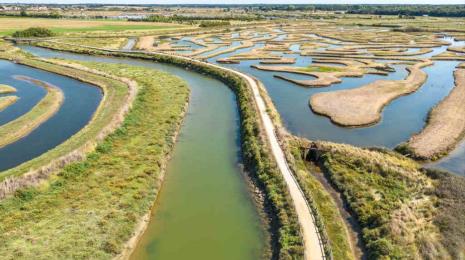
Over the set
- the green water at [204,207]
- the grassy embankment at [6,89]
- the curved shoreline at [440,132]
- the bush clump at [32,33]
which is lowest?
the green water at [204,207]

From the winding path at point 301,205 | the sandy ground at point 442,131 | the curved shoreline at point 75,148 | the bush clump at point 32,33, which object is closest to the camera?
the winding path at point 301,205

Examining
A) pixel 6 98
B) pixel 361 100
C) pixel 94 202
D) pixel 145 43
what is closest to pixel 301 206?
pixel 94 202

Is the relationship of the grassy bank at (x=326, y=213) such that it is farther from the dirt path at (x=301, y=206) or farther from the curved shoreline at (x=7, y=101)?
the curved shoreline at (x=7, y=101)

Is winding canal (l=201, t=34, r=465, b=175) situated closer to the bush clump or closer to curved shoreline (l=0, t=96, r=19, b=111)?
curved shoreline (l=0, t=96, r=19, b=111)

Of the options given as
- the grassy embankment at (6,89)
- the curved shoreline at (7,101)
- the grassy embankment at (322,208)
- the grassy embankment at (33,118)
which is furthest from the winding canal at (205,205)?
the grassy embankment at (6,89)

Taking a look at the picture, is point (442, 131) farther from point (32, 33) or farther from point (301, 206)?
point (32, 33)

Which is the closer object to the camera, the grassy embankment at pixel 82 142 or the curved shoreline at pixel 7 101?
the grassy embankment at pixel 82 142

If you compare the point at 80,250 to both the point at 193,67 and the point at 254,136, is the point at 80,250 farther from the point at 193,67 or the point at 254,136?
the point at 193,67
